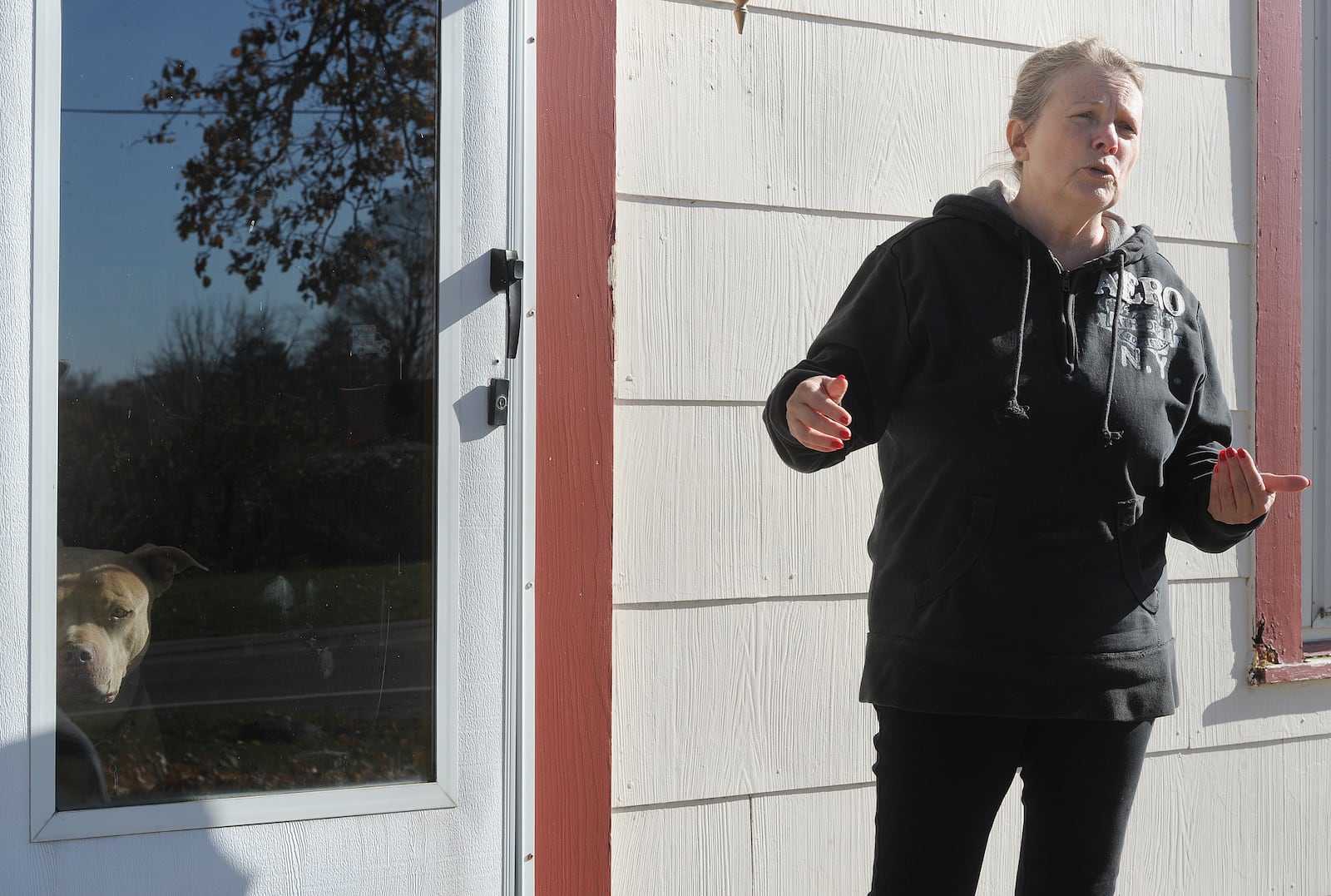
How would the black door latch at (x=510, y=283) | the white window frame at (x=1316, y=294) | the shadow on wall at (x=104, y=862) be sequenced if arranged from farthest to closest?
the white window frame at (x=1316, y=294) → the black door latch at (x=510, y=283) → the shadow on wall at (x=104, y=862)

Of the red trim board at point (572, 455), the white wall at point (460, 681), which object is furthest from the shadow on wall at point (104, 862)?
the red trim board at point (572, 455)

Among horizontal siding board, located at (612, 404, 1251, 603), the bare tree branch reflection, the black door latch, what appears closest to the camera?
the bare tree branch reflection

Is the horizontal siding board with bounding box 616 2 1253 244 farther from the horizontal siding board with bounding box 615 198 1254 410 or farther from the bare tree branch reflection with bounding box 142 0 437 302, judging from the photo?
the bare tree branch reflection with bounding box 142 0 437 302

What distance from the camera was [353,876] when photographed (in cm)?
166

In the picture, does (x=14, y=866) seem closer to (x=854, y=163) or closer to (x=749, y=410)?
(x=749, y=410)

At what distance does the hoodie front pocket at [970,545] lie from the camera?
1346 millimetres

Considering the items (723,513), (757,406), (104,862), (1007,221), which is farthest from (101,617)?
(1007,221)

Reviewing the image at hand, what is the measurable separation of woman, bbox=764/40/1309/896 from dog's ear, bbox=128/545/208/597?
35.8 inches

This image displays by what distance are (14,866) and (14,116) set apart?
104 centimetres

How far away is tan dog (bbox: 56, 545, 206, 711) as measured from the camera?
154 centimetres

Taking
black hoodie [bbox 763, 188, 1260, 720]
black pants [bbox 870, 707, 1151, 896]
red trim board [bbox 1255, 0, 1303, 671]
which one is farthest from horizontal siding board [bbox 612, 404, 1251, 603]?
red trim board [bbox 1255, 0, 1303, 671]

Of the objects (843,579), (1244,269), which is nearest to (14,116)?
(843,579)

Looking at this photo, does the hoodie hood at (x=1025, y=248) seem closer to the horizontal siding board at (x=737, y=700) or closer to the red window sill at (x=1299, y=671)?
the horizontal siding board at (x=737, y=700)

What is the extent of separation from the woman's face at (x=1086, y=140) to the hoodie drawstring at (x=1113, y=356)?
8 centimetres
